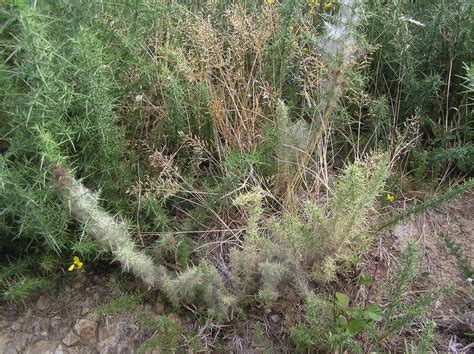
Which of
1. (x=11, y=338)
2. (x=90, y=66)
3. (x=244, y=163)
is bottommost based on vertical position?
(x=11, y=338)

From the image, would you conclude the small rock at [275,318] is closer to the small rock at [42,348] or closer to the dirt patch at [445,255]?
the dirt patch at [445,255]

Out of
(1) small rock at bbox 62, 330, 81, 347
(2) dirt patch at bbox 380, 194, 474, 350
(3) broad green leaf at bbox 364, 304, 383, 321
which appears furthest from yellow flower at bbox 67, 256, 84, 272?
(2) dirt patch at bbox 380, 194, 474, 350

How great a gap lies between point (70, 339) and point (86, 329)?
0.07 metres

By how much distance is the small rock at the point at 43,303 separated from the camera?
233 centimetres

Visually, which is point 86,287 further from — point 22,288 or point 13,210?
point 13,210

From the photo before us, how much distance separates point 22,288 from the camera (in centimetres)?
217

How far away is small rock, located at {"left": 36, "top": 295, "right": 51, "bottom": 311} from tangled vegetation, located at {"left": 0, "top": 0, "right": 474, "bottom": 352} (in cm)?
10

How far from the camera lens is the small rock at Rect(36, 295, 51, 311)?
2327 mm

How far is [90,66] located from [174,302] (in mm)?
1017

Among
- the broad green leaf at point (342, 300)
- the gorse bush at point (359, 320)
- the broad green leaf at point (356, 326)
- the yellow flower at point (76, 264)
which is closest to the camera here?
the gorse bush at point (359, 320)

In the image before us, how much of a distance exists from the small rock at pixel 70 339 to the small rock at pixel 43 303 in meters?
0.17

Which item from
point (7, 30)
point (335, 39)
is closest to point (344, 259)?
point (335, 39)

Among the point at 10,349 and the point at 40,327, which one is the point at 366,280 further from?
the point at 10,349

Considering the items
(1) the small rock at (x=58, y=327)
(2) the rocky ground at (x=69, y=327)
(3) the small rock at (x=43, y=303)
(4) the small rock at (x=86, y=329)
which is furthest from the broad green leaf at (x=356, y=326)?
(3) the small rock at (x=43, y=303)
